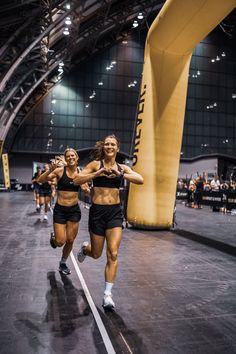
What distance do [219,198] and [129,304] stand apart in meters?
15.7

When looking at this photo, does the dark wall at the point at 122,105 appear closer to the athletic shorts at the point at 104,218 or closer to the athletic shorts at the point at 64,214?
the athletic shorts at the point at 64,214

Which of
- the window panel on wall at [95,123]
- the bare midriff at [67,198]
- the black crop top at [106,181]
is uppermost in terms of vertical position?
the window panel on wall at [95,123]

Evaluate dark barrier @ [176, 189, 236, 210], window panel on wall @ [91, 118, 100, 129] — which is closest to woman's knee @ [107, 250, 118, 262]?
dark barrier @ [176, 189, 236, 210]

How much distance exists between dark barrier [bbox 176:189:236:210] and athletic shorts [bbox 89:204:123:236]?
14.5m

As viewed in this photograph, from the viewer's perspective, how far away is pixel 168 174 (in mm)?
10367

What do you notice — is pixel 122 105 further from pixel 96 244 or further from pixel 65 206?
pixel 96 244

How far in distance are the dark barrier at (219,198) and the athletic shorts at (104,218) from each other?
569 inches

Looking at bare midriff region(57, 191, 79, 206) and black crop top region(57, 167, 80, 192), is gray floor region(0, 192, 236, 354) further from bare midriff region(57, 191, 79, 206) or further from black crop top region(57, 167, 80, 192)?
black crop top region(57, 167, 80, 192)

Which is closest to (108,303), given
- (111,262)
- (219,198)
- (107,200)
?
(111,262)

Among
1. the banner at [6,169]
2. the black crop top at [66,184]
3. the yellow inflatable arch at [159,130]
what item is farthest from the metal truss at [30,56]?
the black crop top at [66,184]

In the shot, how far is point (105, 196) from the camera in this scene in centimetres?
A: 444

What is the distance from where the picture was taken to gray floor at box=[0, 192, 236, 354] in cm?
329

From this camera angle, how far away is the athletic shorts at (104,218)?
14.4 feet

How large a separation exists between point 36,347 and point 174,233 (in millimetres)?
7602
